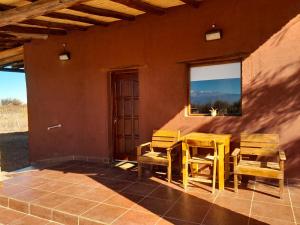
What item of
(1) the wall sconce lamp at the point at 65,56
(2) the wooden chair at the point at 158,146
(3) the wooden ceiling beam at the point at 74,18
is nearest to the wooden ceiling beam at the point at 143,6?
(3) the wooden ceiling beam at the point at 74,18

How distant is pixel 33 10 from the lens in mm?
3822

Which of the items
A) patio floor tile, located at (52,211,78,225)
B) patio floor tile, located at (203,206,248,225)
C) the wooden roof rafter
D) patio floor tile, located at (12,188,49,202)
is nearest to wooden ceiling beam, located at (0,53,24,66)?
the wooden roof rafter

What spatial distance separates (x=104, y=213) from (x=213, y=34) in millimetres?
3242

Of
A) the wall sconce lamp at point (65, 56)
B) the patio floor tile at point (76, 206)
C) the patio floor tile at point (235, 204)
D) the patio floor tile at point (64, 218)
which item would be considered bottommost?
the patio floor tile at point (64, 218)

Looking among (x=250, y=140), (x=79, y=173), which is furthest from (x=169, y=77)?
(x=79, y=173)

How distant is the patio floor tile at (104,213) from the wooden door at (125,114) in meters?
2.41

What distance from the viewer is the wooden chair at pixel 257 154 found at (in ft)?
12.2

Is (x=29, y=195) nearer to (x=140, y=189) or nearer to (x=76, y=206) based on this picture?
(x=76, y=206)

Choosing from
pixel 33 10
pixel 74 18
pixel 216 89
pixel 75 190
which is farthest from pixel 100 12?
pixel 75 190

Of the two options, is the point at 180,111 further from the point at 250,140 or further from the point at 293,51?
the point at 293,51

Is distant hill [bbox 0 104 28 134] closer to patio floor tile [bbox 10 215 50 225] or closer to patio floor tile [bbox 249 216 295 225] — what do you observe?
patio floor tile [bbox 10 215 50 225]

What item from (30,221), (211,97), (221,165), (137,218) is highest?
(211,97)

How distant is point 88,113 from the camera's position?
6098 mm

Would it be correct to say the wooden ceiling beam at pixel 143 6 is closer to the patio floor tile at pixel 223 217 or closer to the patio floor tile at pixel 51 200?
the patio floor tile at pixel 51 200
